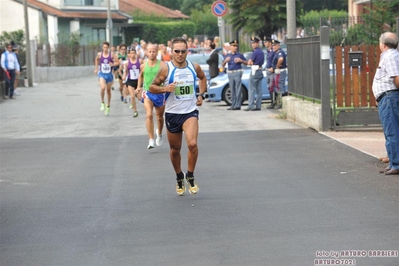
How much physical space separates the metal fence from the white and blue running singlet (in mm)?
6948

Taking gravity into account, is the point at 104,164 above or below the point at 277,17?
below

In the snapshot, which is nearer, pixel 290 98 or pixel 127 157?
pixel 127 157

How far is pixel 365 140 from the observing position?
14.9 metres

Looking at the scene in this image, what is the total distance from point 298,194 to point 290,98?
9.86m

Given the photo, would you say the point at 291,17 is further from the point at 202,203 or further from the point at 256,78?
the point at 202,203

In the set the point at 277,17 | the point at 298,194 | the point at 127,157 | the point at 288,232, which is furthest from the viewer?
the point at 277,17

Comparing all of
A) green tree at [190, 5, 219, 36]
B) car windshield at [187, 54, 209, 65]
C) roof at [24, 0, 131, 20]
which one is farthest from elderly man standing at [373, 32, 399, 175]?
green tree at [190, 5, 219, 36]

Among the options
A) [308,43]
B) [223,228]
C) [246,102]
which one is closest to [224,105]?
[246,102]

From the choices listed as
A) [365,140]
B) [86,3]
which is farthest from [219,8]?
[86,3]

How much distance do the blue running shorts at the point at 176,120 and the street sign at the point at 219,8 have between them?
19293 millimetres

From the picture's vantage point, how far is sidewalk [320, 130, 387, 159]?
1338 centimetres

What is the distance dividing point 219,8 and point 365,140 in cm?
1517

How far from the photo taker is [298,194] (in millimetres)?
9820

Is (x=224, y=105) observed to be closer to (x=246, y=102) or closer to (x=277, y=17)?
(x=246, y=102)
